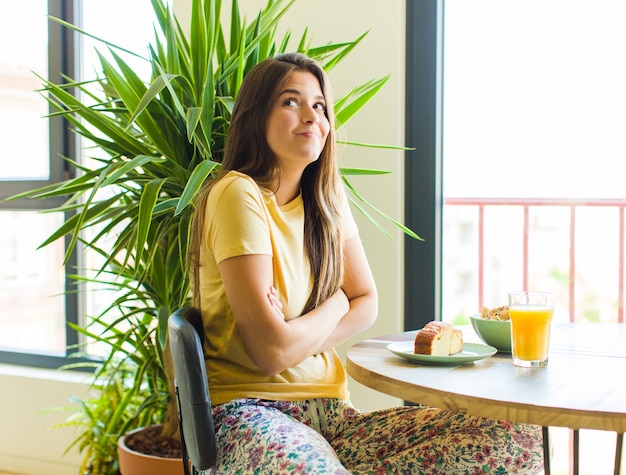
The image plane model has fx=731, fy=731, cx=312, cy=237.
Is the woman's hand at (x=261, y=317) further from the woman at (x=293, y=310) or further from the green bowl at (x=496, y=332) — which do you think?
the green bowl at (x=496, y=332)

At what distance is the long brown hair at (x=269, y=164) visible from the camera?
1668 mm

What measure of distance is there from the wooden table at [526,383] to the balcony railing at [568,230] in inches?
49.4

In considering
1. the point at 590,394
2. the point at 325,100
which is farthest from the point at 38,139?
the point at 590,394

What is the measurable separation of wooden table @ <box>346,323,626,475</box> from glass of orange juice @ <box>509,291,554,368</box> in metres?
0.03

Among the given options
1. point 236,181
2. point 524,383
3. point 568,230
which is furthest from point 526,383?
point 568,230

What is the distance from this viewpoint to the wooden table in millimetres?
1052

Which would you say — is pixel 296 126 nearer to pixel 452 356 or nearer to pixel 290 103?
pixel 290 103

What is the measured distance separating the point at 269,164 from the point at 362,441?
2.13ft

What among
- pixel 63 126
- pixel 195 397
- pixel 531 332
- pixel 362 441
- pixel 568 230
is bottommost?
pixel 362 441

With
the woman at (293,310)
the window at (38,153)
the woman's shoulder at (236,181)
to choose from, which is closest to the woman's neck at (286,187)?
the woman at (293,310)

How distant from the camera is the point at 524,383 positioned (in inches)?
47.4

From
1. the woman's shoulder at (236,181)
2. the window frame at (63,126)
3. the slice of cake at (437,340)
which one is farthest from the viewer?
the window frame at (63,126)

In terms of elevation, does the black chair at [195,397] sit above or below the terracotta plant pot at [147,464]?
above

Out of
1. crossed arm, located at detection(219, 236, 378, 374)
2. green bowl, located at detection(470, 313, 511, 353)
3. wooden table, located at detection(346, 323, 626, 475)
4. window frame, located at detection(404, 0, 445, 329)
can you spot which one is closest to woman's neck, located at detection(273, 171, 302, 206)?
crossed arm, located at detection(219, 236, 378, 374)
